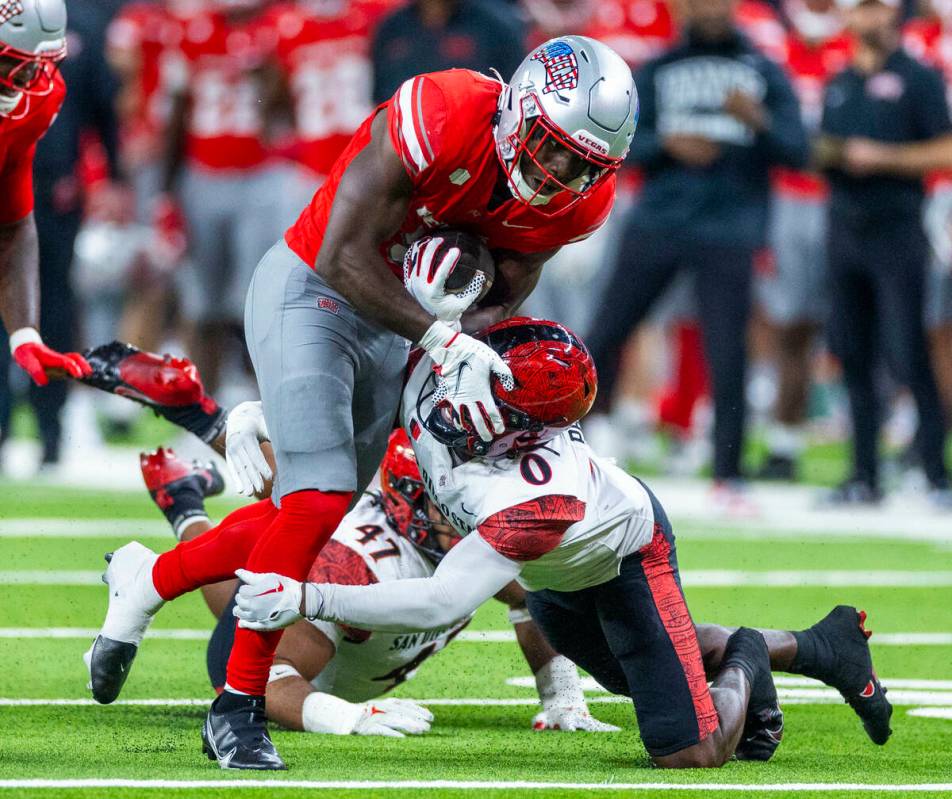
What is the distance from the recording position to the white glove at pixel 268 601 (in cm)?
383

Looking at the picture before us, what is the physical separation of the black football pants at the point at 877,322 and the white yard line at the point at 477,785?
5.59 metres

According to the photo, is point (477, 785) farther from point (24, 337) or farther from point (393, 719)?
point (24, 337)

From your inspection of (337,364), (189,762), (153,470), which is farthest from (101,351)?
(189,762)

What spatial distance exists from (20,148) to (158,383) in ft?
2.56

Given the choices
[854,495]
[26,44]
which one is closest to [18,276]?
[26,44]

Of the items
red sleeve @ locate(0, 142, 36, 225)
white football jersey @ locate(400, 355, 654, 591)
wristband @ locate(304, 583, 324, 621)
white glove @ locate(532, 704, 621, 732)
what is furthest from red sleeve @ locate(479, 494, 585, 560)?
red sleeve @ locate(0, 142, 36, 225)

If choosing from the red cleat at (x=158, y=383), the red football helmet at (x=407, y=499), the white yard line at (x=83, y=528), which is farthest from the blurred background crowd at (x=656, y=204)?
the red football helmet at (x=407, y=499)

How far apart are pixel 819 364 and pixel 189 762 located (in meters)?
12.1

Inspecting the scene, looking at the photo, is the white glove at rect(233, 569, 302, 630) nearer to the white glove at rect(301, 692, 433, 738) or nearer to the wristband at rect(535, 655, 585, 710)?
the white glove at rect(301, 692, 433, 738)

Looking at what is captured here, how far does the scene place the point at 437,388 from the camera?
4.20 m

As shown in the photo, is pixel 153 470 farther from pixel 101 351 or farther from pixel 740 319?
pixel 740 319

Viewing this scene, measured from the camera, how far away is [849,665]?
4.53 meters

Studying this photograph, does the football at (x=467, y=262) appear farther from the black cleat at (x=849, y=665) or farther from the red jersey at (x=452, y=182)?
the black cleat at (x=849, y=665)

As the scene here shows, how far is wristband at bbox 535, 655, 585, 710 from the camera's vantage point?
15.4 ft
